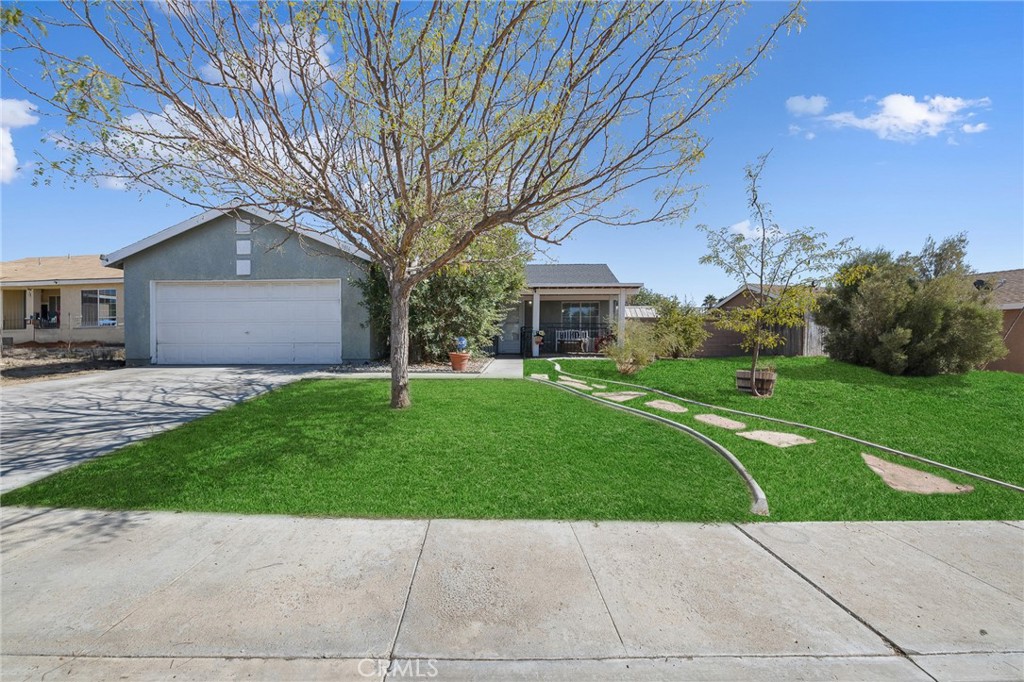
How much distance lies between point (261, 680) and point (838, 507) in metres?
4.61

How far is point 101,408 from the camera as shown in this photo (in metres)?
7.37

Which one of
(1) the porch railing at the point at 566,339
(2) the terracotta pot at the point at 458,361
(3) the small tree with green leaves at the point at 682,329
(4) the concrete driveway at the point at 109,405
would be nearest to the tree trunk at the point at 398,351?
(4) the concrete driveway at the point at 109,405

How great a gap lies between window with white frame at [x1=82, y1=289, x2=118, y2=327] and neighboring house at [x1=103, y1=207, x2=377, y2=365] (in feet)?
24.8

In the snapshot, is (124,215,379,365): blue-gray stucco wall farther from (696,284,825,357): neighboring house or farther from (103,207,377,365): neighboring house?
(696,284,825,357): neighboring house

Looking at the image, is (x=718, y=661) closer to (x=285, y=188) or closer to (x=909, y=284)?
(x=285, y=188)

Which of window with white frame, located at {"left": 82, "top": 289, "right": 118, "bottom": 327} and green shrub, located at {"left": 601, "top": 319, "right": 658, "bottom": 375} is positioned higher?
window with white frame, located at {"left": 82, "top": 289, "right": 118, "bottom": 327}

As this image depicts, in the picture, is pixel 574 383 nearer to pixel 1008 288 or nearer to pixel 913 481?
pixel 913 481

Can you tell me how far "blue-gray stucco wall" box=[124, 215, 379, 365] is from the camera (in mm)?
12680

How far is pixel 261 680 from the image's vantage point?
6.64 ft

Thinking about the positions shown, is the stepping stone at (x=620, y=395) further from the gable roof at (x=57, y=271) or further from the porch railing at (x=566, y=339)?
the gable roof at (x=57, y=271)

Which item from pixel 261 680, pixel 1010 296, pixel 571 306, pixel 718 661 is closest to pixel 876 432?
pixel 718 661

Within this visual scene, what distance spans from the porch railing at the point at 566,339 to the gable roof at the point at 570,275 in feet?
6.29

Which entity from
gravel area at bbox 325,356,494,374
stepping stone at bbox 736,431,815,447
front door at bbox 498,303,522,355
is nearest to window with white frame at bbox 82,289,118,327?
gravel area at bbox 325,356,494,374

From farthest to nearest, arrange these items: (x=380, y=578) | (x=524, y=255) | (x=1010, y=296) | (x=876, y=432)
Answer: (x=1010, y=296) < (x=524, y=255) < (x=876, y=432) < (x=380, y=578)
